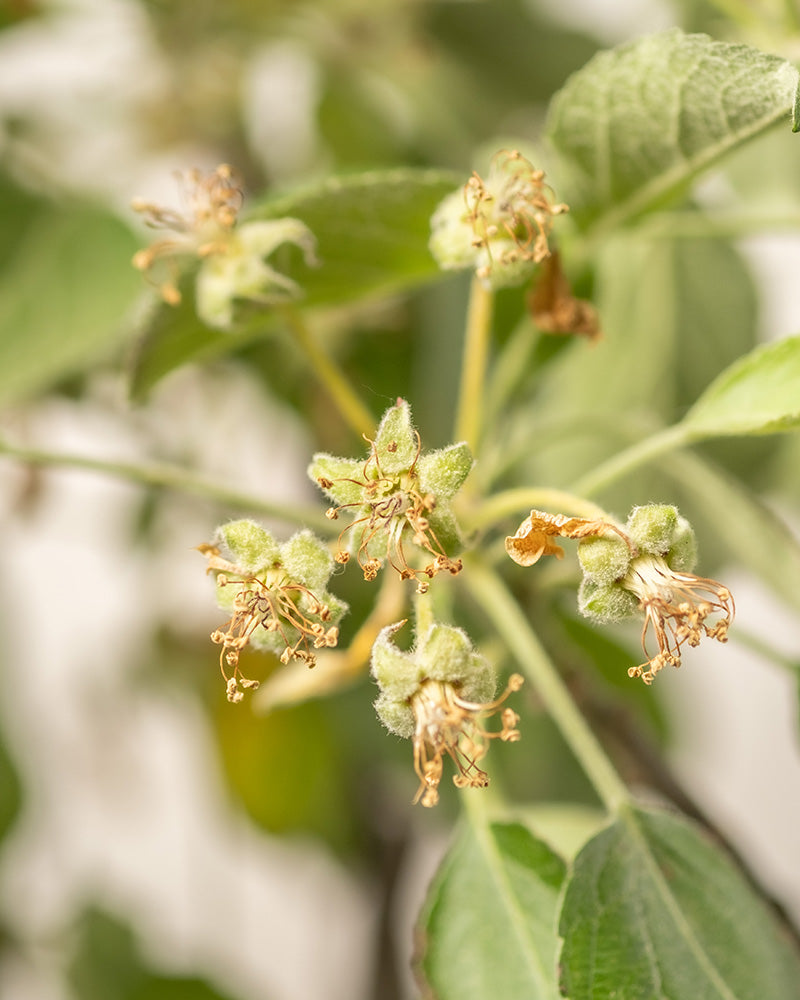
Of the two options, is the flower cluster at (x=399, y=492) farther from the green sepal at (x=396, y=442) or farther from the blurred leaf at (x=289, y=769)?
the blurred leaf at (x=289, y=769)

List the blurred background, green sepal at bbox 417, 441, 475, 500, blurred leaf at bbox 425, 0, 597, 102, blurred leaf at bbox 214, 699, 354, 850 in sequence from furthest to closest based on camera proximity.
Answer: blurred leaf at bbox 214, 699, 354, 850 < blurred leaf at bbox 425, 0, 597, 102 < the blurred background < green sepal at bbox 417, 441, 475, 500

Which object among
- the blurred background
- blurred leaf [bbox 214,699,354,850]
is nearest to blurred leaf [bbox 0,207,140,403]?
the blurred background

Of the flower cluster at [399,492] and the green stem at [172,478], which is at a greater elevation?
the green stem at [172,478]

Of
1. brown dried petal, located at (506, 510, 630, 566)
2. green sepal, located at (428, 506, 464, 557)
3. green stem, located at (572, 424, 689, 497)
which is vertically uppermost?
green stem, located at (572, 424, 689, 497)

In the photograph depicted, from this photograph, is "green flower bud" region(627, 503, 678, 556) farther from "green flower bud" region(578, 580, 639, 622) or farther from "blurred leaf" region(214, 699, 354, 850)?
"blurred leaf" region(214, 699, 354, 850)

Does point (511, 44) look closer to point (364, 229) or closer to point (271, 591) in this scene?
point (364, 229)

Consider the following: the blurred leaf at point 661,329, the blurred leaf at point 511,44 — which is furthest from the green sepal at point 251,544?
the blurred leaf at point 511,44

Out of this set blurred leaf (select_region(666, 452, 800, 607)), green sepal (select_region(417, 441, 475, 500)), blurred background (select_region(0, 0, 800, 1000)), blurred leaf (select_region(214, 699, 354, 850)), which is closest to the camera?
green sepal (select_region(417, 441, 475, 500))

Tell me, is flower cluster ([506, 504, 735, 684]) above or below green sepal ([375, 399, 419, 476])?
below
